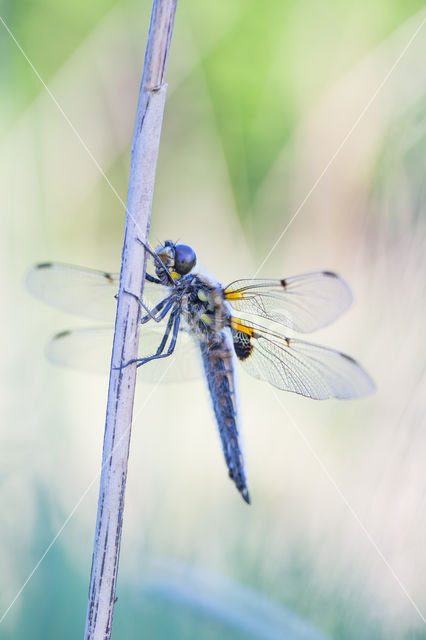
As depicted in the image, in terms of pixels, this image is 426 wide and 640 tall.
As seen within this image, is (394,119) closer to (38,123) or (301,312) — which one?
(301,312)

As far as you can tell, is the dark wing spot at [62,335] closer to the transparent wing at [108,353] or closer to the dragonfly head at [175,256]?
the transparent wing at [108,353]

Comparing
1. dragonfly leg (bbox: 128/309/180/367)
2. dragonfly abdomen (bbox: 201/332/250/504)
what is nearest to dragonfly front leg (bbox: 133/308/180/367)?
dragonfly leg (bbox: 128/309/180/367)

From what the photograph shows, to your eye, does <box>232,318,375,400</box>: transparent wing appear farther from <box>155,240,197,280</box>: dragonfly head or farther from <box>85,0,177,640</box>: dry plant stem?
A: <box>85,0,177,640</box>: dry plant stem

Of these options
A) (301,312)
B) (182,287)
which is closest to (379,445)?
(301,312)

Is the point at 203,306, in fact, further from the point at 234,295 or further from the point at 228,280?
the point at 228,280

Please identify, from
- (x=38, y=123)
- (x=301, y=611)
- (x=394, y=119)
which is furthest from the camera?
(x=38, y=123)

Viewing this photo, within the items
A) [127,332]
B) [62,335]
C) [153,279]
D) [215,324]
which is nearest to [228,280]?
[215,324]
